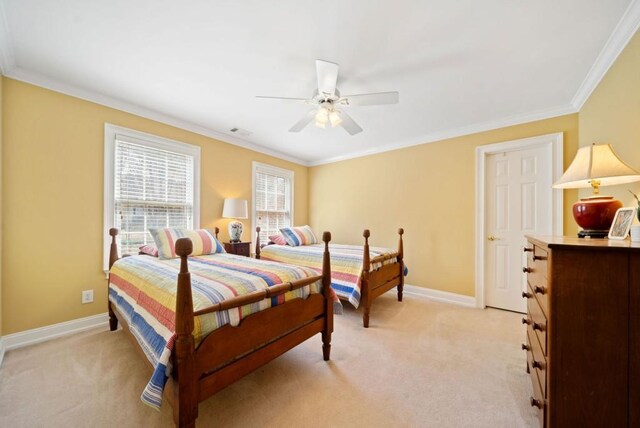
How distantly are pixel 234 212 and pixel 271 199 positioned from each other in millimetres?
1122

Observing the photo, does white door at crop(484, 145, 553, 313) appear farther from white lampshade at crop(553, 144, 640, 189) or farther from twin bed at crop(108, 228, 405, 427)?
twin bed at crop(108, 228, 405, 427)

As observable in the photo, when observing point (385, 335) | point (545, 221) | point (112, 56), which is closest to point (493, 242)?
point (545, 221)

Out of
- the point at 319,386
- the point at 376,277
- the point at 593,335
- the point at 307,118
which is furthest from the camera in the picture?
the point at 376,277

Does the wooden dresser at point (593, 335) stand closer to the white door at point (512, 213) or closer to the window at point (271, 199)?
the white door at point (512, 213)

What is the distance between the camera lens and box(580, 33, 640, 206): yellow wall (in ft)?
5.34

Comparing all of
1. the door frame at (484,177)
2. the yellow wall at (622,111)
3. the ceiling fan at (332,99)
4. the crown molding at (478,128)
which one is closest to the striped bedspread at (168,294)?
the ceiling fan at (332,99)

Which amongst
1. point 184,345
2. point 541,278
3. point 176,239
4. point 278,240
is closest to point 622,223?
point 541,278

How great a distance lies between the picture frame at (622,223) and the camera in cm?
128

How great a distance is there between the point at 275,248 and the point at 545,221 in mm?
3521

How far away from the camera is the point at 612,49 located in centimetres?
185

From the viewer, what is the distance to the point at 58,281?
243 centimetres

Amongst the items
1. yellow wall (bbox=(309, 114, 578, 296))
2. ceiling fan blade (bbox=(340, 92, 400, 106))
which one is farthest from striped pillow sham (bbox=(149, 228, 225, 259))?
yellow wall (bbox=(309, 114, 578, 296))

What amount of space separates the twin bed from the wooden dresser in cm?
136

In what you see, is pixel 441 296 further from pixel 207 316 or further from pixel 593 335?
pixel 207 316
